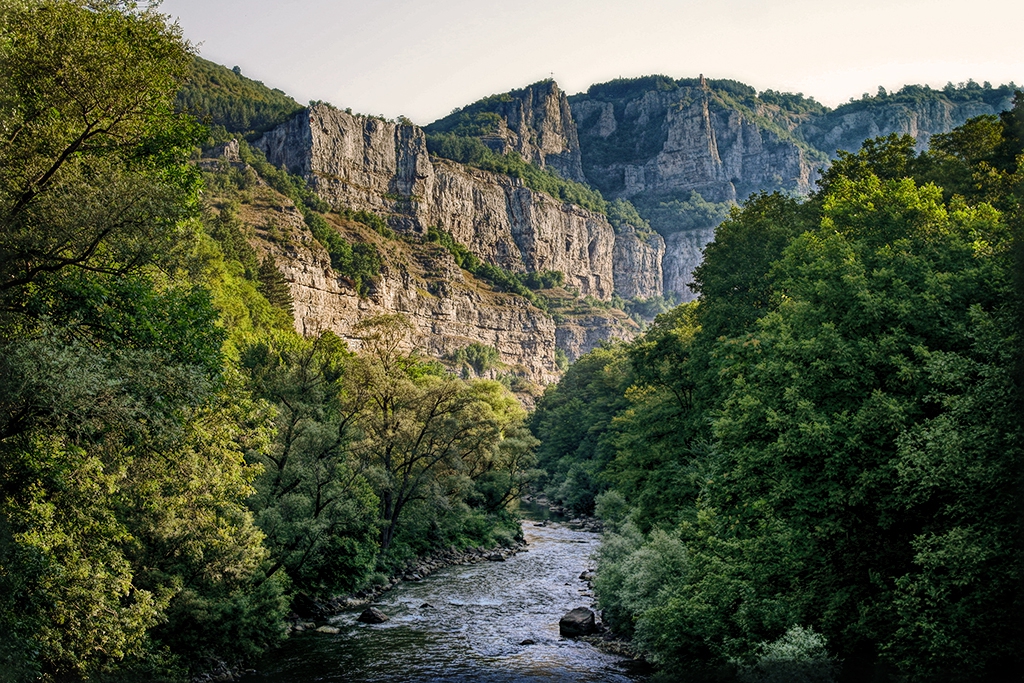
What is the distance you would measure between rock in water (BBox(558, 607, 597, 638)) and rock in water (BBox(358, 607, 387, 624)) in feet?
25.0

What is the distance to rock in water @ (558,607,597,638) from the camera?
94.4 feet

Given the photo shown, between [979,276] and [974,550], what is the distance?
759cm

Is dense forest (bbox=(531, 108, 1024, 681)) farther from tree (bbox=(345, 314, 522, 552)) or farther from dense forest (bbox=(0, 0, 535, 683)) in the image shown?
tree (bbox=(345, 314, 522, 552))

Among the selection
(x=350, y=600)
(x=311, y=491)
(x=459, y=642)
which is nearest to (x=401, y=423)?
(x=311, y=491)

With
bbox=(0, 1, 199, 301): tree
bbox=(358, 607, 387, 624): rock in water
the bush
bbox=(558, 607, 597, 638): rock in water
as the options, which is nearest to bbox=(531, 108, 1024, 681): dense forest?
the bush

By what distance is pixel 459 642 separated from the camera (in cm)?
2762

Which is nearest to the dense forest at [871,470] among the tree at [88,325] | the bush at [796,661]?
the bush at [796,661]

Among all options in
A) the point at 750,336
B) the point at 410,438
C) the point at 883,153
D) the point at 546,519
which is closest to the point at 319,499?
the point at 410,438

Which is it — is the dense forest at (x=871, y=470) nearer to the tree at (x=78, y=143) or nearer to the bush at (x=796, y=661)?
the bush at (x=796, y=661)

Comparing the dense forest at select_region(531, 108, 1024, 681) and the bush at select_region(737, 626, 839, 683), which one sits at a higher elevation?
the dense forest at select_region(531, 108, 1024, 681)

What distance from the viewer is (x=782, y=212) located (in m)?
35.6

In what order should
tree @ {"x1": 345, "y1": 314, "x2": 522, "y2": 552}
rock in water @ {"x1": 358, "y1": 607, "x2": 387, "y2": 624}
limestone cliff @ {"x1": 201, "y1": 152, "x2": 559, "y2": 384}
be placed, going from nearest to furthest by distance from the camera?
1. rock in water @ {"x1": 358, "y1": 607, "x2": 387, "y2": 624}
2. tree @ {"x1": 345, "y1": 314, "x2": 522, "y2": 552}
3. limestone cliff @ {"x1": 201, "y1": 152, "x2": 559, "y2": 384}

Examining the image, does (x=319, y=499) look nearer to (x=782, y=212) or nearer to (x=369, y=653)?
(x=369, y=653)

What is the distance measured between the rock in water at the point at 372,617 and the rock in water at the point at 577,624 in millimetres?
7608
